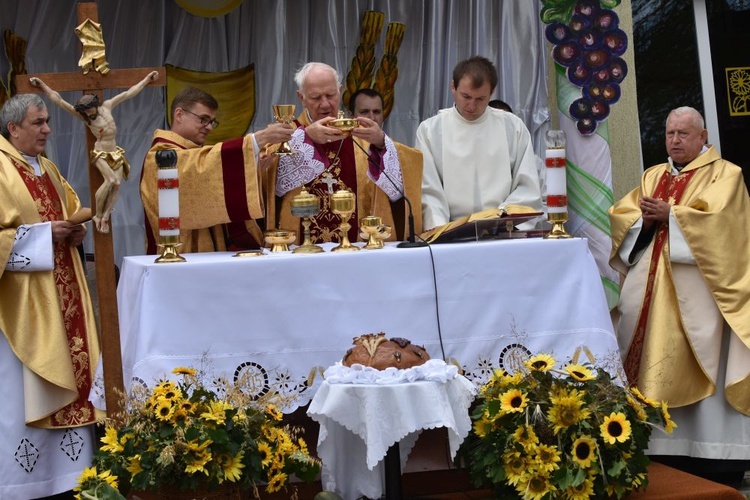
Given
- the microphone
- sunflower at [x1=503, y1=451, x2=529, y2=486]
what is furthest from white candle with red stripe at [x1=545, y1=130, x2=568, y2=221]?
sunflower at [x1=503, y1=451, x2=529, y2=486]

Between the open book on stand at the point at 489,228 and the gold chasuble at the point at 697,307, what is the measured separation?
112 cm

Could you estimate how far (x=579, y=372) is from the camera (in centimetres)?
520

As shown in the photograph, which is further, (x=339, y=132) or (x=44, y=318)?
(x=44, y=318)

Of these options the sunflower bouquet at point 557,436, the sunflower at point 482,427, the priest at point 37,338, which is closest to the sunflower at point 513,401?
the sunflower bouquet at point 557,436

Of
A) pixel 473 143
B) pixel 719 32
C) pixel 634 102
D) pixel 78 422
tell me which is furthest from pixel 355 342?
pixel 719 32

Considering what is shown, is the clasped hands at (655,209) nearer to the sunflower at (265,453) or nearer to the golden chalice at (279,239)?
the golden chalice at (279,239)

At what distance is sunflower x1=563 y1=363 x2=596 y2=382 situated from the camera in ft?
17.0

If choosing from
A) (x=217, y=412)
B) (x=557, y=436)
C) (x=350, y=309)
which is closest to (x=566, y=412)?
(x=557, y=436)

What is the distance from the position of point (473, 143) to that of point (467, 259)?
1.59 m

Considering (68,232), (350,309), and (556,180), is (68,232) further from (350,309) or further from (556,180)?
(556,180)

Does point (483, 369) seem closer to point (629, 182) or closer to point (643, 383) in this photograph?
point (643, 383)

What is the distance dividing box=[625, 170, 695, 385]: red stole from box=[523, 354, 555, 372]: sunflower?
137 cm

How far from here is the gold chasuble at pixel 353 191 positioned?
6250 mm

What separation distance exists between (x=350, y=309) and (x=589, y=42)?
323 cm
